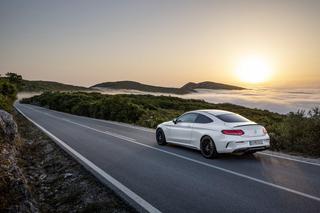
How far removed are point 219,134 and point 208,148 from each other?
695 mm

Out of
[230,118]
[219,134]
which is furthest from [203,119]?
[219,134]

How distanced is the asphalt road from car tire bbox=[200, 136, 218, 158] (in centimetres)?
21

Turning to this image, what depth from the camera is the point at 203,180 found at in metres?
7.78

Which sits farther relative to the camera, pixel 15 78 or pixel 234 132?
pixel 15 78

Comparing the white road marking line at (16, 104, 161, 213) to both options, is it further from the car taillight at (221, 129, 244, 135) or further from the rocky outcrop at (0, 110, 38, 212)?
the car taillight at (221, 129, 244, 135)

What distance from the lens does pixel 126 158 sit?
35.2ft

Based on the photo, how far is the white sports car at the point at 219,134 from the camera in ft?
32.7

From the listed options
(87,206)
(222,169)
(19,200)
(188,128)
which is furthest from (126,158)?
(19,200)

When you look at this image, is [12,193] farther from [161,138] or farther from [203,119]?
[161,138]

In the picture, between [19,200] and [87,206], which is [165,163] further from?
[19,200]

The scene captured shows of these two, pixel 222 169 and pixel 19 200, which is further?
pixel 222 169

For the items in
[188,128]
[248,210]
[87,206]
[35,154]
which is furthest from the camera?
[35,154]

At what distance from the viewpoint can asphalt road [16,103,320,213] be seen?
237 inches

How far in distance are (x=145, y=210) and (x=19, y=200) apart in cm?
219
